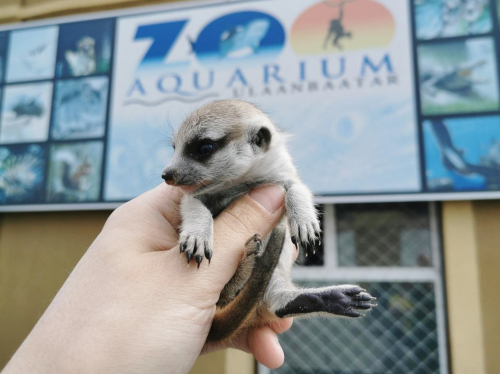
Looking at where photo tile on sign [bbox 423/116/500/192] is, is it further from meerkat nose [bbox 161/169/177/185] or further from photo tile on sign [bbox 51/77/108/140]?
photo tile on sign [bbox 51/77/108/140]

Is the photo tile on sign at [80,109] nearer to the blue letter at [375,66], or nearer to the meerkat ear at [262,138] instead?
the blue letter at [375,66]

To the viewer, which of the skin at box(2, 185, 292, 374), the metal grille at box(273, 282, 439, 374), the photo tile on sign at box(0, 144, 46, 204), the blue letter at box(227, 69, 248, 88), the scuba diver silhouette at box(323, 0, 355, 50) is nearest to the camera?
the skin at box(2, 185, 292, 374)

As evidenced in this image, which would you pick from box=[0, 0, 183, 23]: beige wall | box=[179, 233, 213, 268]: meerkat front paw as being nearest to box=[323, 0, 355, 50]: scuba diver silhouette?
box=[0, 0, 183, 23]: beige wall

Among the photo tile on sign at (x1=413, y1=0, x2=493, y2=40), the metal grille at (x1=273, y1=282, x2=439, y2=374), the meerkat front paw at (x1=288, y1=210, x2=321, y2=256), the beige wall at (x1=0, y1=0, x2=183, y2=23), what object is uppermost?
the beige wall at (x1=0, y1=0, x2=183, y2=23)

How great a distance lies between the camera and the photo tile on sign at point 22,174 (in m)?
5.60

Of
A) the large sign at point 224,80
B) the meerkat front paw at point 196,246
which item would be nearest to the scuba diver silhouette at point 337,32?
the large sign at point 224,80

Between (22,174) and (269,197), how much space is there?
16.8ft

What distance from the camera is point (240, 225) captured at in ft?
5.80

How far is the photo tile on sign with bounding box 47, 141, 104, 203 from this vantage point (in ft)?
17.4

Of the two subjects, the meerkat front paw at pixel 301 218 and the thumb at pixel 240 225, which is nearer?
the thumb at pixel 240 225

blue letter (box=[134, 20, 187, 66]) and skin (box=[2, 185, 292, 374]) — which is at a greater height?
blue letter (box=[134, 20, 187, 66])

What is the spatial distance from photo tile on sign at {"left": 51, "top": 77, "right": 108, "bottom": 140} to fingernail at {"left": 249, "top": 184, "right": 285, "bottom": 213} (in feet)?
13.7

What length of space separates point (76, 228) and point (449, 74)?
17.1ft

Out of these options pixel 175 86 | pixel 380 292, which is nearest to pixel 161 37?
pixel 175 86
